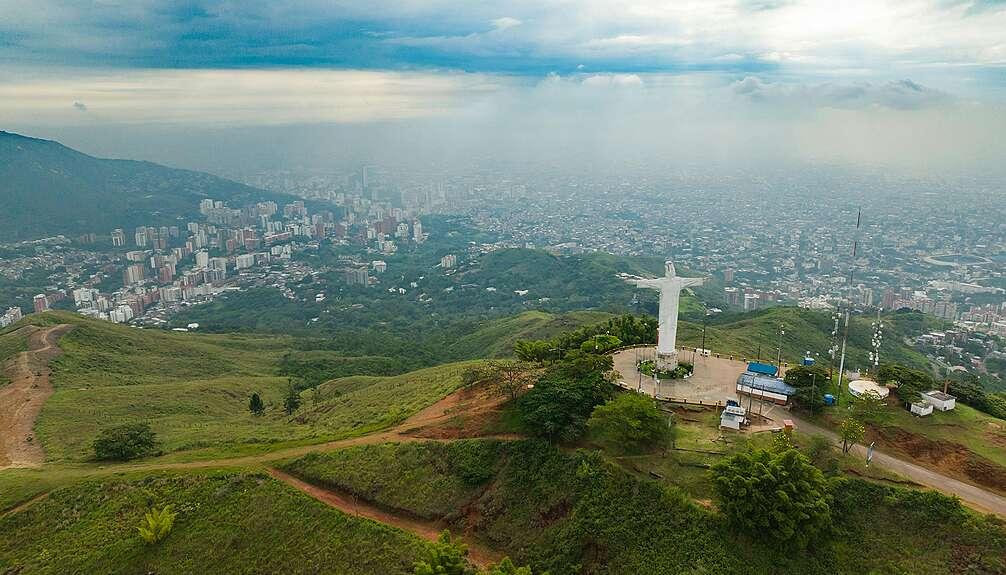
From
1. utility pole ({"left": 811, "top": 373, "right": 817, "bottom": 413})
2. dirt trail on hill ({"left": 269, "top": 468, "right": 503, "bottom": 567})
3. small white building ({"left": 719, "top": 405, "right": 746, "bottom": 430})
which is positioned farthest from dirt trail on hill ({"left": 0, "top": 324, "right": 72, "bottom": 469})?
utility pole ({"left": 811, "top": 373, "right": 817, "bottom": 413})

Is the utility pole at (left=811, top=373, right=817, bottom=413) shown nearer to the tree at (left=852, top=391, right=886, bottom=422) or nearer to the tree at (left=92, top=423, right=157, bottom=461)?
the tree at (left=852, top=391, right=886, bottom=422)

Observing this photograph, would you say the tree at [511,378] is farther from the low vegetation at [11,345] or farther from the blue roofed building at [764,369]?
the low vegetation at [11,345]

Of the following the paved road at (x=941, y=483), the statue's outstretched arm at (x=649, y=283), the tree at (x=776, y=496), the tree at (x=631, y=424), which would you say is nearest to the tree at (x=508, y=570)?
the tree at (x=776, y=496)

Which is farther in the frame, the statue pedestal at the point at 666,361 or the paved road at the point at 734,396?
the statue pedestal at the point at 666,361

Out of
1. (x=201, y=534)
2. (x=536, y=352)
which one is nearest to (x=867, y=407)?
(x=536, y=352)

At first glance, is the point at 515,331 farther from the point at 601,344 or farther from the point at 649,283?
the point at 649,283
